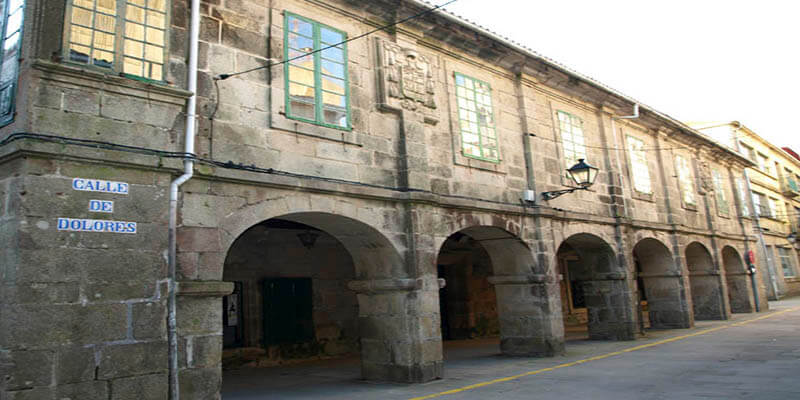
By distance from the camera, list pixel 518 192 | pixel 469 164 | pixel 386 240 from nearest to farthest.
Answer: pixel 386 240 → pixel 469 164 → pixel 518 192

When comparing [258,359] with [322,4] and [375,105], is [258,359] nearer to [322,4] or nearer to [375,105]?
[375,105]

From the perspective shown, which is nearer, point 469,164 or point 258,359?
point 469,164

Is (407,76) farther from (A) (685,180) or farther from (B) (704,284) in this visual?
(B) (704,284)

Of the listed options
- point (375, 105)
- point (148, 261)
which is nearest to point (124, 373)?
point (148, 261)

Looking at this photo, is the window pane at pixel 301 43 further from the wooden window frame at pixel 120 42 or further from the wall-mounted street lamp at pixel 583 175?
the wall-mounted street lamp at pixel 583 175

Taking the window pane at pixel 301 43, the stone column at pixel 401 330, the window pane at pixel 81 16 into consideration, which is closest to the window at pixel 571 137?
the stone column at pixel 401 330

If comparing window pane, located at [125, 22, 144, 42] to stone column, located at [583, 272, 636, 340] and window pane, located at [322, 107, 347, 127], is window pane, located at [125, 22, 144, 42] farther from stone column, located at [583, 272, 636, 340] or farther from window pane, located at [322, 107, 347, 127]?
stone column, located at [583, 272, 636, 340]

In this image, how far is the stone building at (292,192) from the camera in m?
4.66

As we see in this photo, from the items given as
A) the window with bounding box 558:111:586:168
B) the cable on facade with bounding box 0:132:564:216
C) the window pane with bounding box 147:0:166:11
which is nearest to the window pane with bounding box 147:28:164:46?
the window pane with bounding box 147:0:166:11

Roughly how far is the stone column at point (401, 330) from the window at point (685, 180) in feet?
33.1

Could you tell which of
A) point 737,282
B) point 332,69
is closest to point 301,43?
point 332,69

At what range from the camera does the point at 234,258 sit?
9.67m

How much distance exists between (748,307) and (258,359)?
15.5 m

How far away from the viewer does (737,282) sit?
1792cm
